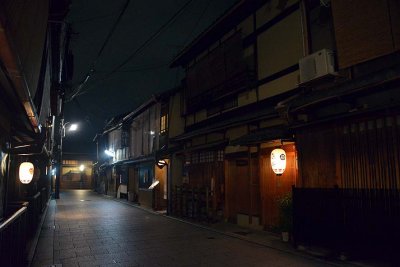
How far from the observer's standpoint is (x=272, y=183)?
1354cm

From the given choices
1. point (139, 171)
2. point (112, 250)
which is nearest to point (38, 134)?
point (112, 250)

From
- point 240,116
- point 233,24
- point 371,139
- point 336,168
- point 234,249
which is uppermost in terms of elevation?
point 233,24

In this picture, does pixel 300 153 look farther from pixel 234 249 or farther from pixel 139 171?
pixel 139 171

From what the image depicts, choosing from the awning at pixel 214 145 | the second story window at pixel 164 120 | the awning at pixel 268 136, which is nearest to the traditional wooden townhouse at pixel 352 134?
the awning at pixel 268 136

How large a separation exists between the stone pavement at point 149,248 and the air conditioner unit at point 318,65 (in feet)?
19.2

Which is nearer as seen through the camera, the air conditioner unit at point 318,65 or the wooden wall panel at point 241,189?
the air conditioner unit at point 318,65

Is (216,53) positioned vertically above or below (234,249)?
above

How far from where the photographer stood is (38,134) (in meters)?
11.4

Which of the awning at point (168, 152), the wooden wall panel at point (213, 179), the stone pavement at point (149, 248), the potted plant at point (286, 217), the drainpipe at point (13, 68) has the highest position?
the drainpipe at point (13, 68)

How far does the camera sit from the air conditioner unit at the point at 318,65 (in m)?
10.2

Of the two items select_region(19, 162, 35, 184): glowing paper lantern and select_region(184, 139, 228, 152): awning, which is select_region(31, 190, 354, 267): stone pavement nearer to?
select_region(19, 162, 35, 184): glowing paper lantern

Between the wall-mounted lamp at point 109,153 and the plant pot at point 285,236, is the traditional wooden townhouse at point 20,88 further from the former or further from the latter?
the wall-mounted lamp at point 109,153

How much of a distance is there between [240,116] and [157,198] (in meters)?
11.4

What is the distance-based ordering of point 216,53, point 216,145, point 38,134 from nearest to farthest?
1. point 38,134
2. point 216,145
3. point 216,53
